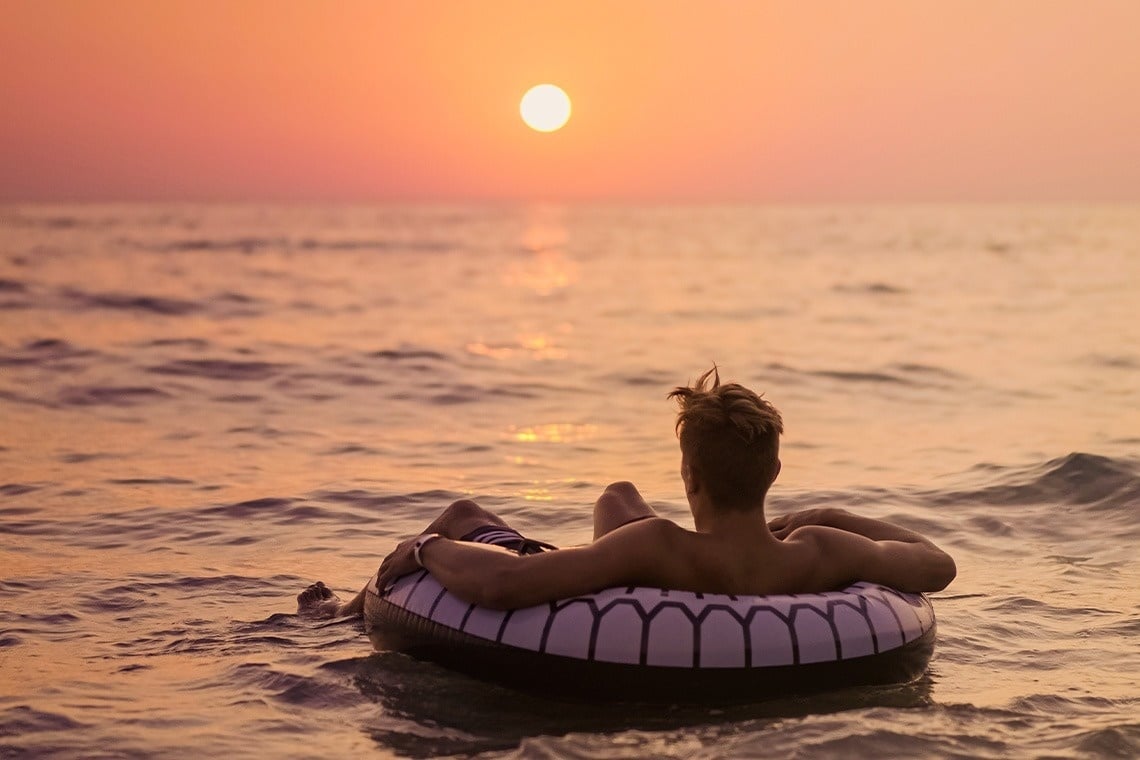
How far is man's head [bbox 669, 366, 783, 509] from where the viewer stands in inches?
191

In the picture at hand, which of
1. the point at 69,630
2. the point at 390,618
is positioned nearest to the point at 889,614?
the point at 390,618

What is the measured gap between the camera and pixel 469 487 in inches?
398

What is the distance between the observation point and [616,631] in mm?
4863

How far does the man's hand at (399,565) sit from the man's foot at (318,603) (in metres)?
0.81

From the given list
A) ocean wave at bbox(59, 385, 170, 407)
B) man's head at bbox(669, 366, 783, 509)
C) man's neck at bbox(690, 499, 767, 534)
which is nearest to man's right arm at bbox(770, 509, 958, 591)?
man's neck at bbox(690, 499, 767, 534)

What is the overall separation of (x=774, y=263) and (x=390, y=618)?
154 feet

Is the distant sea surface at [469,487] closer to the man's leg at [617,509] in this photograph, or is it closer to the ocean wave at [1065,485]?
the ocean wave at [1065,485]

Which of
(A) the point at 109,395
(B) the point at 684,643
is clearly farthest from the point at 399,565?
(A) the point at 109,395

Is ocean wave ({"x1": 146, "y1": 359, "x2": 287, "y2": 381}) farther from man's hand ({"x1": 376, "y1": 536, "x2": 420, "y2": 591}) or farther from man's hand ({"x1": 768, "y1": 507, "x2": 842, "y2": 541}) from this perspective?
man's hand ({"x1": 768, "y1": 507, "x2": 842, "y2": 541})

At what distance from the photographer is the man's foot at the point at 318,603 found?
646 centimetres

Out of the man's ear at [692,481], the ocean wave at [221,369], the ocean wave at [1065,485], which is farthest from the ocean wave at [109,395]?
the man's ear at [692,481]

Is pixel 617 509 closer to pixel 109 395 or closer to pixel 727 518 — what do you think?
pixel 727 518

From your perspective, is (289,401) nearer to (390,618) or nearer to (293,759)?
(390,618)

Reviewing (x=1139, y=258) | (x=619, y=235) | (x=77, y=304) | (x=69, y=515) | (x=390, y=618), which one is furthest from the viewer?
(x=619, y=235)
